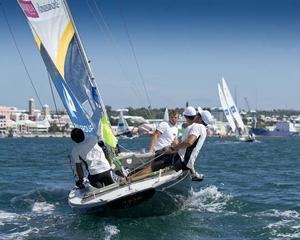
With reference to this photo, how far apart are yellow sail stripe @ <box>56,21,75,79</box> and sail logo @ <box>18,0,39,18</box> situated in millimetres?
774

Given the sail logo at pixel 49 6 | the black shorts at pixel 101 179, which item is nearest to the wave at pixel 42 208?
the black shorts at pixel 101 179

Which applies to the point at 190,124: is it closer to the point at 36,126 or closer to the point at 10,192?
the point at 10,192

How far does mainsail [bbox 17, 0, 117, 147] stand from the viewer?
13.2 metres

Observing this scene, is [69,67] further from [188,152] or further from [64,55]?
[188,152]

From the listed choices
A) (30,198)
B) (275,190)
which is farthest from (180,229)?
(275,190)

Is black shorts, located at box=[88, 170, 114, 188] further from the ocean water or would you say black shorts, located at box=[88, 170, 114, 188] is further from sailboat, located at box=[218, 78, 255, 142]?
sailboat, located at box=[218, 78, 255, 142]

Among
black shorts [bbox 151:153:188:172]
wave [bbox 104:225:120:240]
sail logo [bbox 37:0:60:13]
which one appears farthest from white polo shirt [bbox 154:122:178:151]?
sail logo [bbox 37:0:60:13]

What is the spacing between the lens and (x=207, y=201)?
14977mm

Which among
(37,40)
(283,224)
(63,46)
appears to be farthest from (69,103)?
(283,224)

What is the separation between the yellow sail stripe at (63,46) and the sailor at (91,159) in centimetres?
179

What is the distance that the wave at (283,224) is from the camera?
11070 millimetres

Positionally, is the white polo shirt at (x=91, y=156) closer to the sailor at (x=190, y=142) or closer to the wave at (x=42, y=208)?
the sailor at (x=190, y=142)

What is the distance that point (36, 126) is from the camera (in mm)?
173000

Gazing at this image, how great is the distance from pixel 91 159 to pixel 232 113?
70.9 metres
